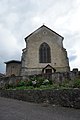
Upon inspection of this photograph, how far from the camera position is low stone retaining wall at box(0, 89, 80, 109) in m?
9.49

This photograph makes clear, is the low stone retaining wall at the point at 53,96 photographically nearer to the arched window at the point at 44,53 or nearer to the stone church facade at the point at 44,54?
the stone church facade at the point at 44,54

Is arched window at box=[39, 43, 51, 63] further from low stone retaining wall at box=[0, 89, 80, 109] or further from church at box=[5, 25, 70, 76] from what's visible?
low stone retaining wall at box=[0, 89, 80, 109]

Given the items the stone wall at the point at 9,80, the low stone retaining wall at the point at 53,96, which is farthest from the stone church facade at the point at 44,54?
the low stone retaining wall at the point at 53,96

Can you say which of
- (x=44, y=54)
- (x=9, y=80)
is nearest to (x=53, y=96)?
(x=9, y=80)

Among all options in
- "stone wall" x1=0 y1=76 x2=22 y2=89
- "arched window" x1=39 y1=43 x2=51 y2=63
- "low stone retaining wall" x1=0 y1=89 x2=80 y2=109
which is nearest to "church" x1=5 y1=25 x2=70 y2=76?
"arched window" x1=39 y1=43 x2=51 y2=63

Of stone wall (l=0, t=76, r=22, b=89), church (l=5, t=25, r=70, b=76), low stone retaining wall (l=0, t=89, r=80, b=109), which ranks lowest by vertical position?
low stone retaining wall (l=0, t=89, r=80, b=109)

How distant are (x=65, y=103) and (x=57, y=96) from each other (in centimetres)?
73

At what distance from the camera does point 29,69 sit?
113ft

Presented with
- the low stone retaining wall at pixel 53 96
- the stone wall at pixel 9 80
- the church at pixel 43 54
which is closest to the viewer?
the low stone retaining wall at pixel 53 96

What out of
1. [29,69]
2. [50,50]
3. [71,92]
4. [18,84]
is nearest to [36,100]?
[71,92]

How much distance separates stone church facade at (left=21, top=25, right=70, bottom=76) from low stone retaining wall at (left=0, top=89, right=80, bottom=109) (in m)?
20.2

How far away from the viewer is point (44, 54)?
3612 centimetres

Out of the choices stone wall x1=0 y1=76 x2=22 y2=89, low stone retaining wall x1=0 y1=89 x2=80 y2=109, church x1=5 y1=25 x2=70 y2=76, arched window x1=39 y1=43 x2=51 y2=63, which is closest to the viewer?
low stone retaining wall x1=0 y1=89 x2=80 y2=109

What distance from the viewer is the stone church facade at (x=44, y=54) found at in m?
34.5
